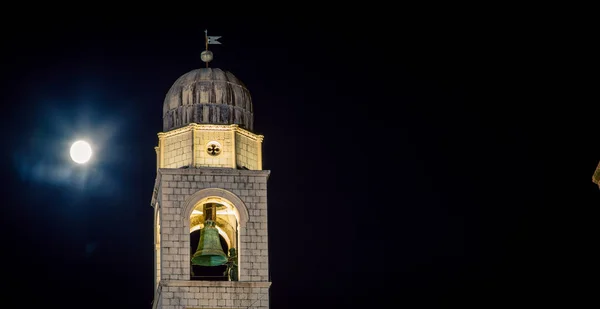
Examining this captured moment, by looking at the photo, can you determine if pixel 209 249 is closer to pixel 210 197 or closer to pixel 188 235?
pixel 188 235

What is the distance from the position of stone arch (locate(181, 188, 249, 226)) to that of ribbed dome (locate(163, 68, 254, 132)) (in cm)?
288

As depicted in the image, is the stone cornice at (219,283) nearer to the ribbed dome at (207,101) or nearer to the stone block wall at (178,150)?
the stone block wall at (178,150)

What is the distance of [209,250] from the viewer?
178 ft

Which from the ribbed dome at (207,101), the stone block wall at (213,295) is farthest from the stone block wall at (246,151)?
the stone block wall at (213,295)

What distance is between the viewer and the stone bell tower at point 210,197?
174ft

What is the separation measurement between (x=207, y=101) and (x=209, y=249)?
5.70 meters

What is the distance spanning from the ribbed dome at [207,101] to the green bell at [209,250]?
156 inches

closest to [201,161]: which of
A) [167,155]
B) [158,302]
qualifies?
[167,155]

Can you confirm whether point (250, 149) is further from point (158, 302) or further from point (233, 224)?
point (158, 302)

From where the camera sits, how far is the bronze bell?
54.4 metres

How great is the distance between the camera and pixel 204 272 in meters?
65.1

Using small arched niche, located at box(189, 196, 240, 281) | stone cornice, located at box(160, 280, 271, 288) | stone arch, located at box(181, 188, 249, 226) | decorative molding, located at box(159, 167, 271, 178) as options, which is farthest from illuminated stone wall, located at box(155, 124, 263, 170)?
stone cornice, located at box(160, 280, 271, 288)

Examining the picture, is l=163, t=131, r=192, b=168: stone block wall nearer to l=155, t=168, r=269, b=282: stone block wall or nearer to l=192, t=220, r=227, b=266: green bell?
l=155, t=168, r=269, b=282: stone block wall

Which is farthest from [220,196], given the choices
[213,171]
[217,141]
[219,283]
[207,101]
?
[207,101]
